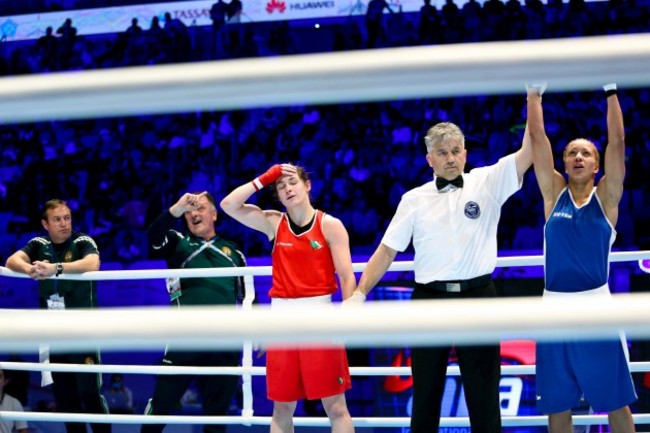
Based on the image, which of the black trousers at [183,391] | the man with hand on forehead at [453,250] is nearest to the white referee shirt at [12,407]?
the black trousers at [183,391]

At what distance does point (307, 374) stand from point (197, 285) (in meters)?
1.04

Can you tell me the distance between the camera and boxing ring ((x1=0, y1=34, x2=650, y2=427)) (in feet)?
2.05

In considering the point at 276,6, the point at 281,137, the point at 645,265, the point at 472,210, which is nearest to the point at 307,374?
the point at 472,210

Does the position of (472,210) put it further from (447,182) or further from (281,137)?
(281,137)

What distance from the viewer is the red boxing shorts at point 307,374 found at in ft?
9.87

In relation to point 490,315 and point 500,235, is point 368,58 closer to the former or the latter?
point 490,315

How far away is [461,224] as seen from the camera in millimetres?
2773

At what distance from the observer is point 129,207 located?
26.6 feet

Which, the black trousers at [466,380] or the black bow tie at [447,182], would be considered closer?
the black trousers at [466,380]

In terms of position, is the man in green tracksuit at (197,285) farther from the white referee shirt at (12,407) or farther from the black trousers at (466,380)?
the black trousers at (466,380)

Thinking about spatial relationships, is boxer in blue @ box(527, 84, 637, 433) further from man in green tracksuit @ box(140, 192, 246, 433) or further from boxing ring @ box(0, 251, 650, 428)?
boxing ring @ box(0, 251, 650, 428)

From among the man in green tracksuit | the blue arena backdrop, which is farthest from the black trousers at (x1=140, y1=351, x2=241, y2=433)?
the blue arena backdrop

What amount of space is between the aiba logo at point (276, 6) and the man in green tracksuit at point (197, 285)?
5277 mm

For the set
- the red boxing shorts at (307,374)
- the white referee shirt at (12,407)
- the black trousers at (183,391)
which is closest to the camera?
the red boxing shorts at (307,374)
